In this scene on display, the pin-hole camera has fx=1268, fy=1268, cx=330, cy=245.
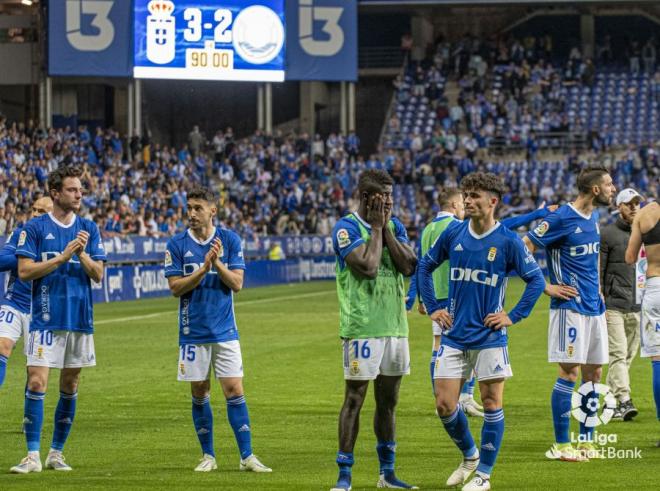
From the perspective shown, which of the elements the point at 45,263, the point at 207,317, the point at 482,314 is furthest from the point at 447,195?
the point at 45,263

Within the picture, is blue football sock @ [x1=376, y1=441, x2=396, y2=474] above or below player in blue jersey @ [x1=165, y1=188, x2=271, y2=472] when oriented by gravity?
below

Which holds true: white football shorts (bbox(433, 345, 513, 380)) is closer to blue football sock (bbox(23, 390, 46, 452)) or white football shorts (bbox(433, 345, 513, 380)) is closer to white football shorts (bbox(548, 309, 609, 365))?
white football shorts (bbox(548, 309, 609, 365))

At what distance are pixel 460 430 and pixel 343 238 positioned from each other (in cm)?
170

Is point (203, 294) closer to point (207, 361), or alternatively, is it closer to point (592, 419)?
point (207, 361)

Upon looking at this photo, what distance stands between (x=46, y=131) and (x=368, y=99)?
21.7m

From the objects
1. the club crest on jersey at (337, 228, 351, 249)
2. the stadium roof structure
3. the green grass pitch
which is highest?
the stadium roof structure

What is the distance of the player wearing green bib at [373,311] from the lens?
9078 mm

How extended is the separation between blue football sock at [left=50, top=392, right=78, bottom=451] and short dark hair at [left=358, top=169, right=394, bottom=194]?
3.21 m

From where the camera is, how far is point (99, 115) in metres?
57.9

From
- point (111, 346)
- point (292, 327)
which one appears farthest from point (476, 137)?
point (111, 346)

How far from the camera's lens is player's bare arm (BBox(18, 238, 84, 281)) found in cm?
1005

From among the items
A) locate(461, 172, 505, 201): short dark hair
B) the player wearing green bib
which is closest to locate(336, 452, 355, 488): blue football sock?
the player wearing green bib

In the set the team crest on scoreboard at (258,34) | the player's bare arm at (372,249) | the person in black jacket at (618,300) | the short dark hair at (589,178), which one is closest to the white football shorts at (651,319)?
the short dark hair at (589,178)

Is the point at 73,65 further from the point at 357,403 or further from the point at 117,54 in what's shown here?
the point at 357,403
